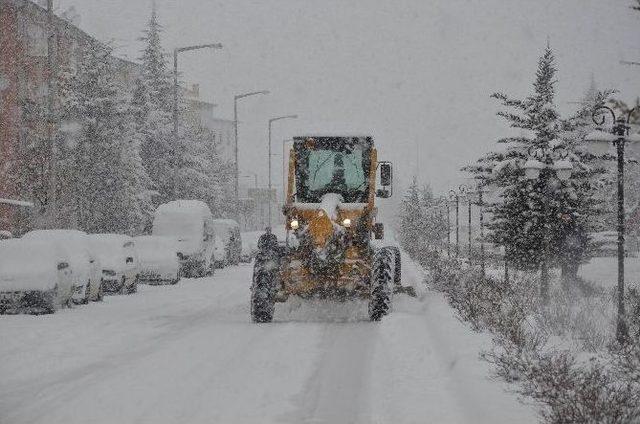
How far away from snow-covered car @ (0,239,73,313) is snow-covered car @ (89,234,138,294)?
191 inches

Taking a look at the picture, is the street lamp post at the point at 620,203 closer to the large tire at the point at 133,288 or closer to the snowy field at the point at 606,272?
the large tire at the point at 133,288

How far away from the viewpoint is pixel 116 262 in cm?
2472

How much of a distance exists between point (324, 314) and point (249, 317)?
5.13 ft

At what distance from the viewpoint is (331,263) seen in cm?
1705

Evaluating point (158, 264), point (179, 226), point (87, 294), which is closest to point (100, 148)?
point (179, 226)

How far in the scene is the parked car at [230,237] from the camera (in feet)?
147

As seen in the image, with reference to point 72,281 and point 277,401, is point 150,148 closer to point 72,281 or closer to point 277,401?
point 72,281

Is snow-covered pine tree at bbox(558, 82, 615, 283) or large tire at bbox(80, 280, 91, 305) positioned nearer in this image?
large tire at bbox(80, 280, 91, 305)

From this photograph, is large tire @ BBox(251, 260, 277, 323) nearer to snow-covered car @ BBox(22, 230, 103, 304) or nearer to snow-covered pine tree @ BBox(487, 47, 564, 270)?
snow-covered car @ BBox(22, 230, 103, 304)

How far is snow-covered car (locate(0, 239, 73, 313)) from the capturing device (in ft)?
60.6

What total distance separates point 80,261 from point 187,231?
13500mm

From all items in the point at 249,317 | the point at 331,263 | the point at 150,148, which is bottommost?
the point at 249,317

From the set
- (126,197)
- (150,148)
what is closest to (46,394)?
(126,197)

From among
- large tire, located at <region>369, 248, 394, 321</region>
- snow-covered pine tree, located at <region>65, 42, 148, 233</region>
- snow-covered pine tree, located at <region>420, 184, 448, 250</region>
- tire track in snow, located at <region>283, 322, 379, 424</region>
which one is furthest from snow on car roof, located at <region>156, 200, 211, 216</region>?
snow-covered pine tree, located at <region>420, 184, 448, 250</region>
